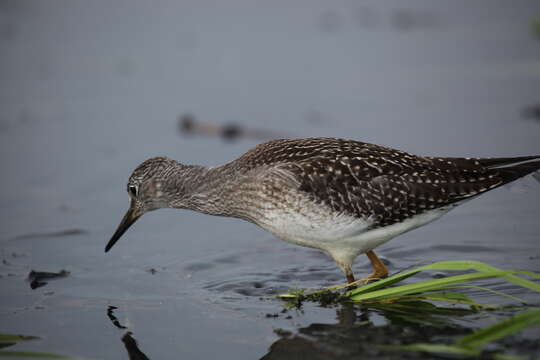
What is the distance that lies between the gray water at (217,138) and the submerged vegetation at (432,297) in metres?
0.15

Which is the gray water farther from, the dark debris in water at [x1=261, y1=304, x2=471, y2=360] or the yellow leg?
the yellow leg

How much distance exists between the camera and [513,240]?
846 cm

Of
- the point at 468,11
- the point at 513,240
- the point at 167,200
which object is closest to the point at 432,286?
the point at 513,240

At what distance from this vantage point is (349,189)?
734 cm

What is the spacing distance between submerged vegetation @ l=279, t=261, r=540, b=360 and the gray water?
0.49ft

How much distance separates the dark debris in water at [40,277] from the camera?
26.1ft

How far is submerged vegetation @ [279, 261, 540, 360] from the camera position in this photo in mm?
5727

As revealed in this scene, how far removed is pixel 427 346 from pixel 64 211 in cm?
604

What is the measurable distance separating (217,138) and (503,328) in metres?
7.46

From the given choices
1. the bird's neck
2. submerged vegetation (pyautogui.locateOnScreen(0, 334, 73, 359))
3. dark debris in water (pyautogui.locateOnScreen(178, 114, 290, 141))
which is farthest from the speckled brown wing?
dark debris in water (pyautogui.locateOnScreen(178, 114, 290, 141))

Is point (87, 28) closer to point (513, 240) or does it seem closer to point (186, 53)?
point (186, 53)

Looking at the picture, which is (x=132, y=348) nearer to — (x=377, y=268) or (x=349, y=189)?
(x=349, y=189)

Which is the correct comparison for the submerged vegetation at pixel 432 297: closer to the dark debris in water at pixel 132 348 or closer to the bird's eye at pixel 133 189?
the dark debris in water at pixel 132 348

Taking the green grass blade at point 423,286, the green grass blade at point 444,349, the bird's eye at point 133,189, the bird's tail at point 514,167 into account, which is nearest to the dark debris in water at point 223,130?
the bird's eye at point 133,189
